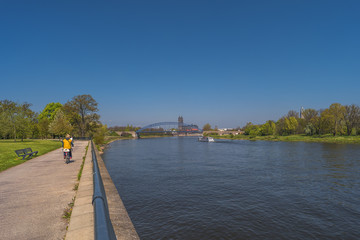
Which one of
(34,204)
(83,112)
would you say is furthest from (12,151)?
(83,112)

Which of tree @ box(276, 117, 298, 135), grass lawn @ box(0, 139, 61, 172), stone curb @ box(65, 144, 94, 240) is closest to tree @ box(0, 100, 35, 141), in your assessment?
grass lawn @ box(0, 139, 61, 172)

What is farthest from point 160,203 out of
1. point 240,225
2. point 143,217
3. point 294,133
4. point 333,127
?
point 294,133

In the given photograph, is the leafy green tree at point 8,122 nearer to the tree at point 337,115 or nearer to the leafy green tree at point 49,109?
the leafy green tree at point 49,109

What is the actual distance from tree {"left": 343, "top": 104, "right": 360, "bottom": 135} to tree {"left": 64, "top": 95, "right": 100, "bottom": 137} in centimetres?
8279

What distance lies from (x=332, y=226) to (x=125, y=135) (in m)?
178

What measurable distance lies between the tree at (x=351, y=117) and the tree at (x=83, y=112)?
8279 cm

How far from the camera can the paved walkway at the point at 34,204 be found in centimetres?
526

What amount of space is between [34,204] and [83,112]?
201ft

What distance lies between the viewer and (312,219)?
11555mm

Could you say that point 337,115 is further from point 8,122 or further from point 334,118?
point 8,122

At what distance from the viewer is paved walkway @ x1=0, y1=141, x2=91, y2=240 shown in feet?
17.3

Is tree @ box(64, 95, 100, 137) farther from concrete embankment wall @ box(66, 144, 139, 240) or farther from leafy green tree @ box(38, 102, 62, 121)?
concrete embankment wall @ box(66, 144, 139, 240)

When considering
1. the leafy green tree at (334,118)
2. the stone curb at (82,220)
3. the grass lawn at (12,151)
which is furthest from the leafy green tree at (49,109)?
the leafy green tree at (334,118)

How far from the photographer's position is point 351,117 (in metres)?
76.5
